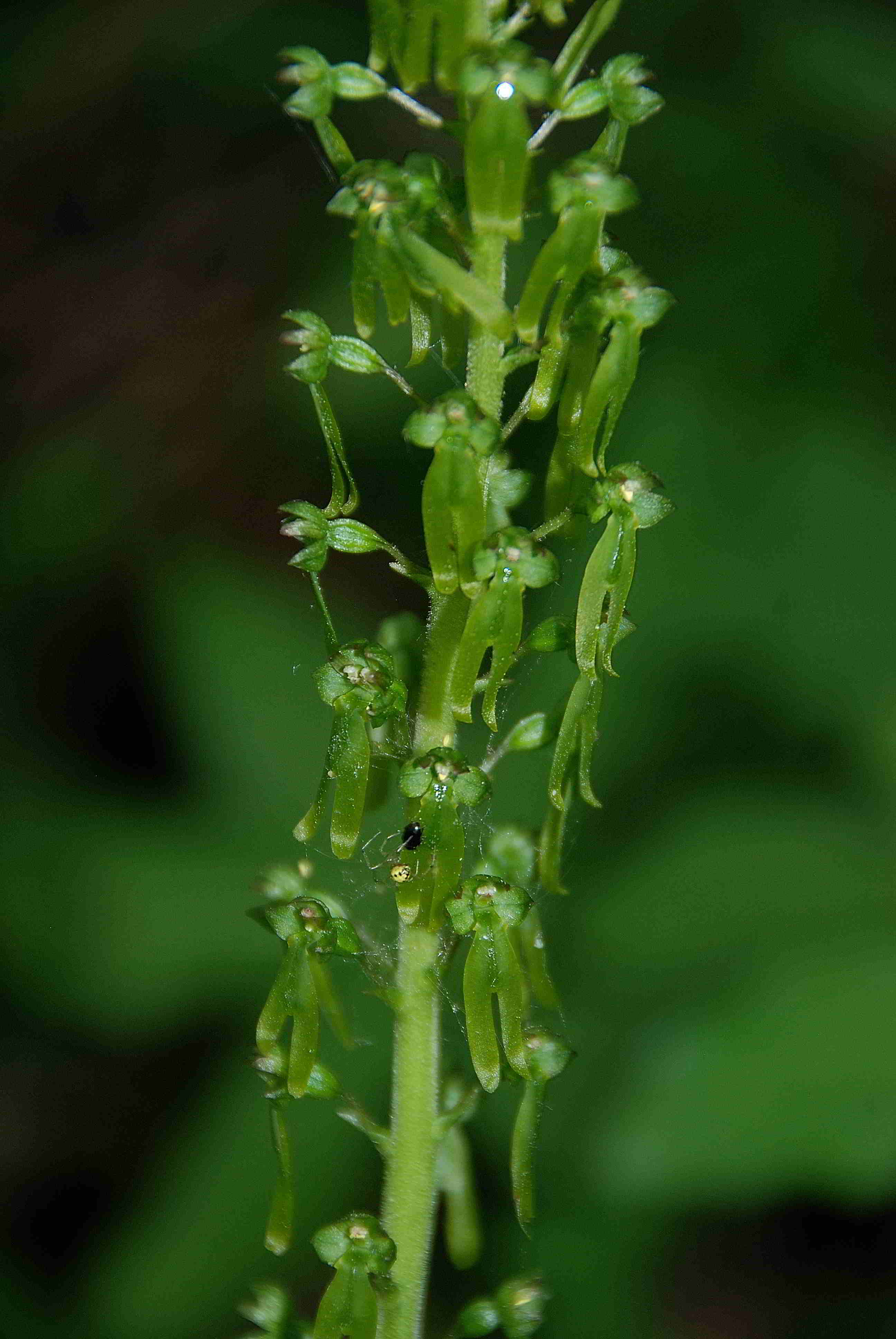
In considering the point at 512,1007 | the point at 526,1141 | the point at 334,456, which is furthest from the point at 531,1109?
the point at 334,456

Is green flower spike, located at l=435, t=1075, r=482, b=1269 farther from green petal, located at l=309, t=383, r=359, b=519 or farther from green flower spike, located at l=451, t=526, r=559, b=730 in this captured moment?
green petal, located at l=309, t=383, r=359, b=519

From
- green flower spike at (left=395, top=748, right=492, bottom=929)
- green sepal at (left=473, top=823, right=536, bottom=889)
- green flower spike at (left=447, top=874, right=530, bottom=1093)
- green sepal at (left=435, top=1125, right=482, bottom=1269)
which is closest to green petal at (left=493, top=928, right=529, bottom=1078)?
green flower spike at (left=447, top=874, right=530, bottom=1093)

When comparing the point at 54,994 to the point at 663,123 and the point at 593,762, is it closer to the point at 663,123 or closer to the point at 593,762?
the point at 593,762

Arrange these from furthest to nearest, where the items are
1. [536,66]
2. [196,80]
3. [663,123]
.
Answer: [196,80] < [663,123] < [536,66]

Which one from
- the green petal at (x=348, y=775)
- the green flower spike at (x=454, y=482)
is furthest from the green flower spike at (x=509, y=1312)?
the green flower spike at (x=454, y=482)

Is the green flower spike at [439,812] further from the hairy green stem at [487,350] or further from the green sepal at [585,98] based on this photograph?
the green sepal at [585,98]

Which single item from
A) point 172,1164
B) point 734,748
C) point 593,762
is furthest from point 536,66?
point 172,1164
